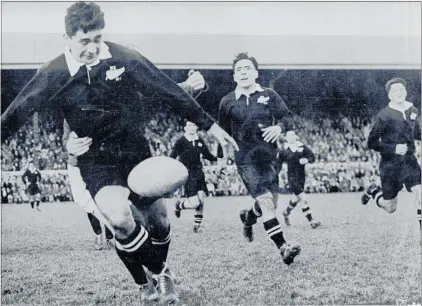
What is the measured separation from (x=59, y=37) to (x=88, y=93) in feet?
1.37

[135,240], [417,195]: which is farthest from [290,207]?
[135,240]

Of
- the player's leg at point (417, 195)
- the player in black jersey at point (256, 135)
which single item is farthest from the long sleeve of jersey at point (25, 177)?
the player's leg at point (417, 195)

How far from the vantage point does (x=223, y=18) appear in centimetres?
367

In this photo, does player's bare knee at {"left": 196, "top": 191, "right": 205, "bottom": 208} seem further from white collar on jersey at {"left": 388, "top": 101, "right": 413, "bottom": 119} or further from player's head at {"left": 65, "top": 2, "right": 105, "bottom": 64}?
white collar on jersey at {"left": 388, "top": 101, "right": 413, "bottom": 119}

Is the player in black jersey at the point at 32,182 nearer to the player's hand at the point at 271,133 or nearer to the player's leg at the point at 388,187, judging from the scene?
the player's hand at the point at 271,133

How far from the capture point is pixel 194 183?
3.66 metres

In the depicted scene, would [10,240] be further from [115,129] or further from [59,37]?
[59,37]

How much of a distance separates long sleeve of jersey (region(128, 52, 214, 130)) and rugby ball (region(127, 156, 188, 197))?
0.36m

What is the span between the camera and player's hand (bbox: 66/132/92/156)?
3541 mm

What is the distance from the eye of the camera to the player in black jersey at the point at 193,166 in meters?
3.64

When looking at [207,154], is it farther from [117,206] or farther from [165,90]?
[117,206]

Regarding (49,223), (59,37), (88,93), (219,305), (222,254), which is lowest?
(219,305)

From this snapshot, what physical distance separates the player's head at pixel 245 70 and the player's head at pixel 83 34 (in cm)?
92

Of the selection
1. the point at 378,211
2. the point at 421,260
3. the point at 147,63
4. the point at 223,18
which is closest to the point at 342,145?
the point at 378,211
